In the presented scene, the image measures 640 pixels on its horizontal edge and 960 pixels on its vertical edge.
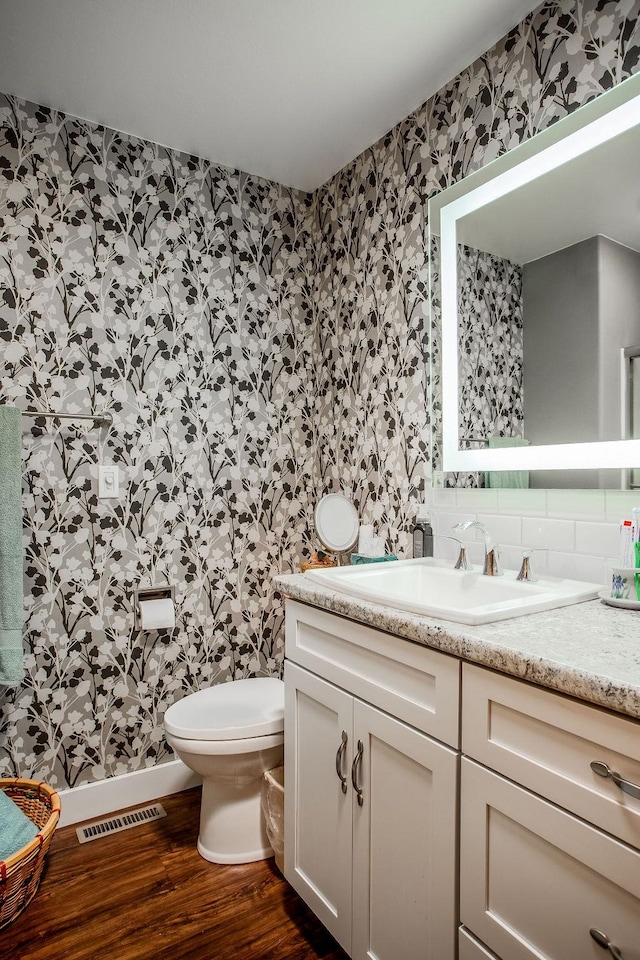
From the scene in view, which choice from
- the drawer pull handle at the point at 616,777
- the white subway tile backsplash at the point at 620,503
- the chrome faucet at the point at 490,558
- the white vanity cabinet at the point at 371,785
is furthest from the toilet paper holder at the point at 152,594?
the drawer pull handle at the point at 616,777

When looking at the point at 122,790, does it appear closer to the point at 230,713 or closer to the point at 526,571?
the point at 230,713

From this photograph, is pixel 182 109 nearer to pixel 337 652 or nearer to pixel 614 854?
pixel 337 652

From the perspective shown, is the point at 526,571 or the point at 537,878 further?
the point at 526,571

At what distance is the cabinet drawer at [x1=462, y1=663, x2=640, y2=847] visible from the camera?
0.76m

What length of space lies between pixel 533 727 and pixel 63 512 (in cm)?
170

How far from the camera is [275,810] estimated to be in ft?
5.64

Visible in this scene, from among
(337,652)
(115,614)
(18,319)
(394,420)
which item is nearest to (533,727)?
(337,652)

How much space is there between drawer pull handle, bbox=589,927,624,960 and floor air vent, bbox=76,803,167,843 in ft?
5.50

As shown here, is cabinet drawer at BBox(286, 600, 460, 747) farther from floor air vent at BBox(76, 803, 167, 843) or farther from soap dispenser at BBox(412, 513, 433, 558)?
floor air vent at BBox(76, 803, 167, 843)

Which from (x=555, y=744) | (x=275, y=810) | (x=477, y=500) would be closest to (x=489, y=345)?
(x=477, y=500)

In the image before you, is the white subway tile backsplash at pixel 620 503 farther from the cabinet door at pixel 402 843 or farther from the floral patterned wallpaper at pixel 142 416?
the floral patterned wallpaper at pixel 142 416

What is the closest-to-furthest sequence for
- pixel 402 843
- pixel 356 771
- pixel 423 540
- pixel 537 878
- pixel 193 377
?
pixel 537 878
pixel 402 843
pixel 356 771
pixel 423 540
pixel 193 377

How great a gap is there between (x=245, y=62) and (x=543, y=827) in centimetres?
215

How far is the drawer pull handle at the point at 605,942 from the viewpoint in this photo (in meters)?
0.77
